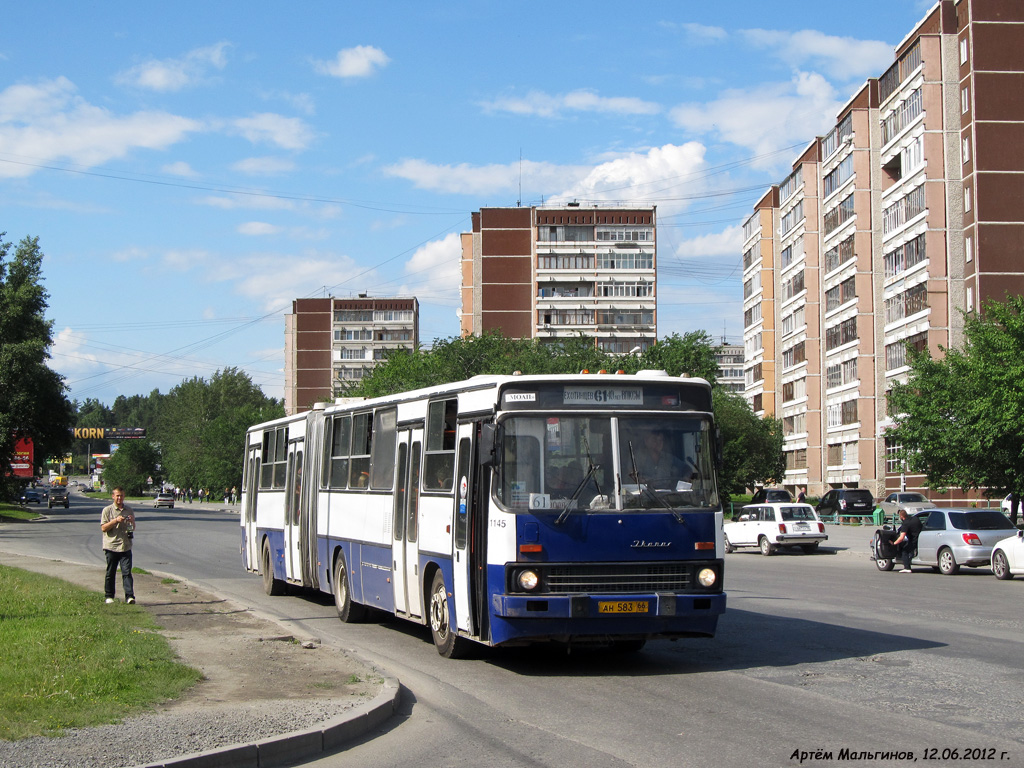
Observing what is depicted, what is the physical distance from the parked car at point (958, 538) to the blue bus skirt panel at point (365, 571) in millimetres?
16163

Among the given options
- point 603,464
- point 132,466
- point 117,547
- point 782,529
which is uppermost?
point 132,466

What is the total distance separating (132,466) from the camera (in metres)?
162

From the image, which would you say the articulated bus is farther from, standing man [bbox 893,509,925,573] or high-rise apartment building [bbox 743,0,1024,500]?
high-rise apartment building [bbox 743,0,1024,500]

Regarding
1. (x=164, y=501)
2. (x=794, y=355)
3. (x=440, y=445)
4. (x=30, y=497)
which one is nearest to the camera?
(x=440, y=445)

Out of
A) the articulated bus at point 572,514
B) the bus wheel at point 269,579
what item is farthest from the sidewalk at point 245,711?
the bus wheel at point 269,579

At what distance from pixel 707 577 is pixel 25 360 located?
185 ft

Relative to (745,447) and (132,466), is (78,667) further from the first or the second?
(132,466)

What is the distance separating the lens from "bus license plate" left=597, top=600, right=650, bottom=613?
1078 cm

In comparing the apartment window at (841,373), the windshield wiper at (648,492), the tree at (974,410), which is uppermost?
the apartment window at (841,373)

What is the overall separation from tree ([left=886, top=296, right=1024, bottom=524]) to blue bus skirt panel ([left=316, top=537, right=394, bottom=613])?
27.3 meters

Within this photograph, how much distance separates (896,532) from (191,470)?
126147 mm

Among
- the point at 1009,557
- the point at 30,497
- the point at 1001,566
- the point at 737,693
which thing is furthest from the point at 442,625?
the point at 30,497

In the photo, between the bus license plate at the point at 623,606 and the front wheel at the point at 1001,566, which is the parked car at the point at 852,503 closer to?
the front wheel at the point at 1001,566

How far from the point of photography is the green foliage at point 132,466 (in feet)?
528
